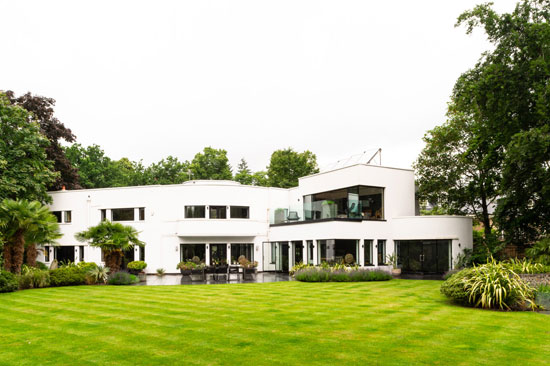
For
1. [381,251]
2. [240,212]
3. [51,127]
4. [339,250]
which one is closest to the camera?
[339,250]

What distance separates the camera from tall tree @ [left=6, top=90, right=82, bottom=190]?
122 ft

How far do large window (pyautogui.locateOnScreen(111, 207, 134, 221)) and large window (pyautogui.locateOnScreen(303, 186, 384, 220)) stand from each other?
13678 mm

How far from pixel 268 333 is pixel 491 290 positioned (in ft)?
24.5

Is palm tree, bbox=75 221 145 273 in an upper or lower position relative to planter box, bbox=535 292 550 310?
upper

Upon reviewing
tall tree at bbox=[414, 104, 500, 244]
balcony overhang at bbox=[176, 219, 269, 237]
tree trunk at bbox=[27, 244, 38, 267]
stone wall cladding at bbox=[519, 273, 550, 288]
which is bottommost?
stone wall cladding at bbox=[519, 273, 550, 288]

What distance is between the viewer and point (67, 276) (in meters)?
22.5

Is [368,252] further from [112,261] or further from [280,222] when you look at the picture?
[112,261]

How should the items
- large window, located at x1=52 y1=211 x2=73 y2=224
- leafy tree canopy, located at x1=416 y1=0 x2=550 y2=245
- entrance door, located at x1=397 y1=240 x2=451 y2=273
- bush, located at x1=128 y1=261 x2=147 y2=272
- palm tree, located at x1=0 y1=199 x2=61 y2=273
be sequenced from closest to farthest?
leafy tree canopy, located at x1=416 y1=0 x2=550 y2=245 → palm tree, located at x1=0 y1=199 x2=61 y2=273 → entrance door, located at x1=397 y1=240 x2=451 y2=273 → bush, located at x1=128 y1=261 x2=147 y2=272 → large window, located at x1=52 y1=211 x2=73 y2=224

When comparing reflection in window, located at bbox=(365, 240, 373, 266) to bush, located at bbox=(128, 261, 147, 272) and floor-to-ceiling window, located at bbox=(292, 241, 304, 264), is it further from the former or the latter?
bush, located at bbox=(128, 261, 147, 272)

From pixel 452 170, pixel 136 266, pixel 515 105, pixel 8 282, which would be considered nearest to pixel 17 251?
pixel 8 282

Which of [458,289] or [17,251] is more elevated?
[17,251]

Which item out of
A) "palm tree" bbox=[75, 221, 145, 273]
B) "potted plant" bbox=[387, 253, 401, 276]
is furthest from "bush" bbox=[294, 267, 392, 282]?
"palm tree" bbox=[75, 221, 145, 273]

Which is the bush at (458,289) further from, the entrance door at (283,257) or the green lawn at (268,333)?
the entrance door at (283,257)

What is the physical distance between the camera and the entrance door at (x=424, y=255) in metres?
27.1
